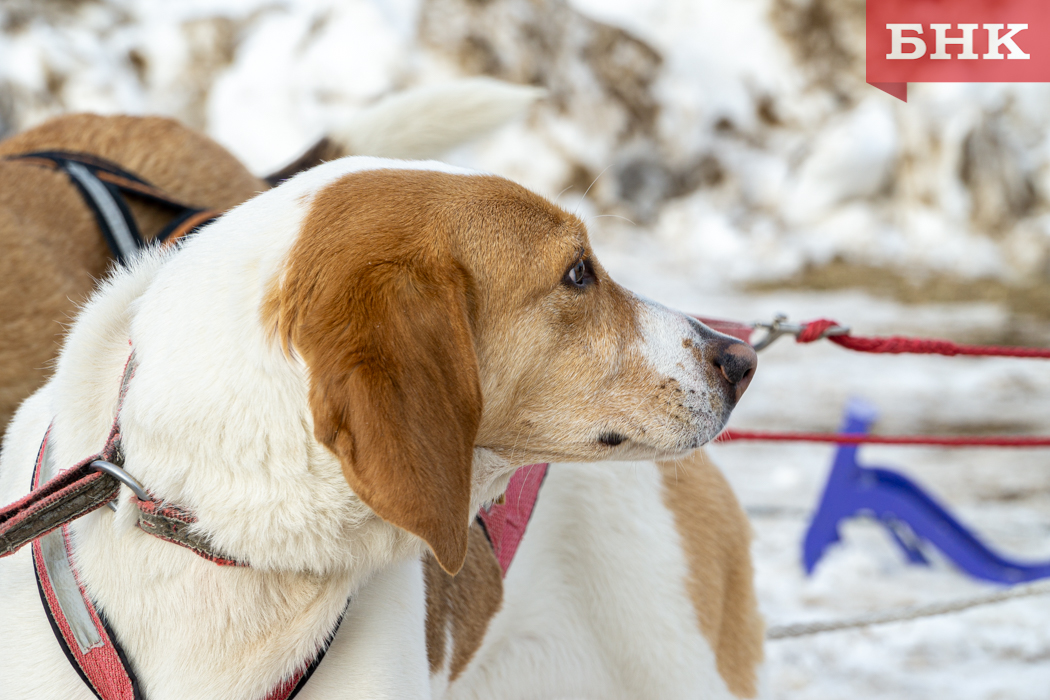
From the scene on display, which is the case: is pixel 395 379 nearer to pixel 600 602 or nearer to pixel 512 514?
pixel 512 514

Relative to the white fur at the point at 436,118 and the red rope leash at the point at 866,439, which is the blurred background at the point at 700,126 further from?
the white fur at the point at 436,118

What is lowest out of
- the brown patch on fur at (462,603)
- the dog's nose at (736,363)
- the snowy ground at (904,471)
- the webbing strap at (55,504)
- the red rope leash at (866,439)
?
the snowy ground at (904,471)

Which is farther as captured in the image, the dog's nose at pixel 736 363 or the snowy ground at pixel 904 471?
the snowy ground at pixel 904 471

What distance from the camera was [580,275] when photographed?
1.59 m

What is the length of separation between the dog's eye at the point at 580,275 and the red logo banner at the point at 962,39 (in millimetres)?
12385

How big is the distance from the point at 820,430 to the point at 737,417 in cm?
60

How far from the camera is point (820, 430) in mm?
6203

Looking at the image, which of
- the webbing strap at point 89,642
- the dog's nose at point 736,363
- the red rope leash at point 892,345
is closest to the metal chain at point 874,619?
the red rope leash at point 892,345

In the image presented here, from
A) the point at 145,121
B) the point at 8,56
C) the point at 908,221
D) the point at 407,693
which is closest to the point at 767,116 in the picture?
the point at 908,221

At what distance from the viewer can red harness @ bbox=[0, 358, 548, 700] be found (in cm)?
131

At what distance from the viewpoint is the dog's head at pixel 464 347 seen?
1236 millimetres

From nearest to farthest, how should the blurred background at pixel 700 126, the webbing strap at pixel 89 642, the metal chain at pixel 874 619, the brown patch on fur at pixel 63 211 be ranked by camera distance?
1. the webbing strap at pixel 89 642
2. the brown patch on fur at pixel 63 211
3. the metal chain at pixel 874 619
4. the blurred background at pixel 700 126

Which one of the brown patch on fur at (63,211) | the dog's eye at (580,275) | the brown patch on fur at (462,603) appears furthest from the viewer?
the brown patch on fur at (63,211)

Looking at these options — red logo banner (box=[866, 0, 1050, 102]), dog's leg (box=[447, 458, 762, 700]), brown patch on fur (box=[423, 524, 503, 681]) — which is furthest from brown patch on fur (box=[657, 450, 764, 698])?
red logo banner (box=[866, 0, 1050, 102])
